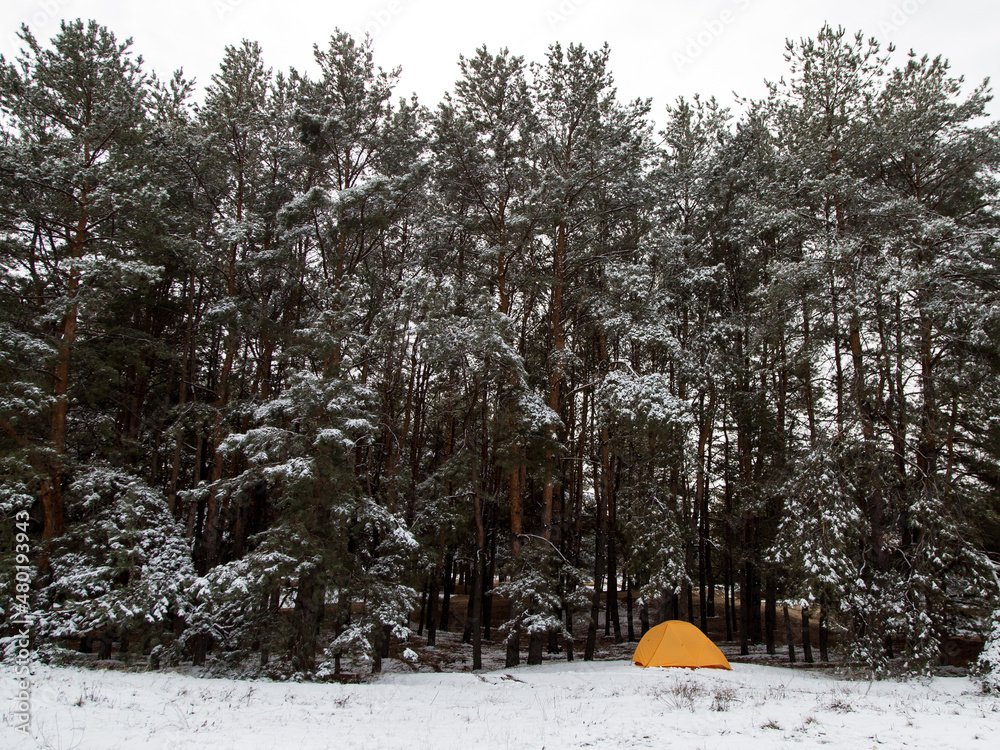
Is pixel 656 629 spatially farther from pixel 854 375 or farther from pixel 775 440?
pixel 854 375

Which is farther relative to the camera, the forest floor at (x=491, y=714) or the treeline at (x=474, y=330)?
the treeline at (x=474, y=330)

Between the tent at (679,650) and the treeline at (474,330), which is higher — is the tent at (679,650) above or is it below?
below

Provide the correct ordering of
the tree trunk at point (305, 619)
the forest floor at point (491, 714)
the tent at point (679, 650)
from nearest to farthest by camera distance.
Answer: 1. the forest floor at point (491, 714)
2. the tree trunk at point (305, 619)
3. the tent at point (679, 650)

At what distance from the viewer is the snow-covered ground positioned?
6.22 metres

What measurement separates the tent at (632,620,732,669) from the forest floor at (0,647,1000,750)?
2.14 metres

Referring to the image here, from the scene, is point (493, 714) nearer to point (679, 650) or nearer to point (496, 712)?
point (496, 712)

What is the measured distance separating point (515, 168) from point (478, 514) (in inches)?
355

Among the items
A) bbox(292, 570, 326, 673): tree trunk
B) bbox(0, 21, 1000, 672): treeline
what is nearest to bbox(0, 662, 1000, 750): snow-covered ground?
bbox(292, 570, 326, 673): tree trunk

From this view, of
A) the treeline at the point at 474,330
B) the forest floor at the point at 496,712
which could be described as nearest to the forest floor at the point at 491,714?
the forest floor at the point at 496,712

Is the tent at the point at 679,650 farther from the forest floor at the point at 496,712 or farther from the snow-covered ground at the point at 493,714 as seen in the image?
the snow-covered ground at the point at 493,714

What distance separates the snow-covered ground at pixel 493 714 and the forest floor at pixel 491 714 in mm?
23

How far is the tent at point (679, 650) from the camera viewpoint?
13.1 meters

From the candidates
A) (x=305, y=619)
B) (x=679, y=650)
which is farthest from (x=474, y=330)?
(x=679, y=650)

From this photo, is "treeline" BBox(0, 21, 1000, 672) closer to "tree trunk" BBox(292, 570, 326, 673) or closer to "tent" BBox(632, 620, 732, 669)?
"tree trunk" BBox(292, 570, 326, 673)
